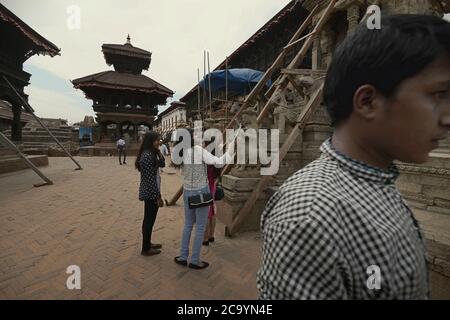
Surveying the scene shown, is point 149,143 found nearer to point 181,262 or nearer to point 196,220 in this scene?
point 196,220

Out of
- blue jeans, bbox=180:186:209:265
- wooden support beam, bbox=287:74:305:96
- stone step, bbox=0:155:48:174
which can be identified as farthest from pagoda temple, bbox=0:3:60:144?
blue jeans, bbox=180:186:209:265

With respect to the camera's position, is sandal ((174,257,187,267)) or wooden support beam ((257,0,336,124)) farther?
wooden support beam ((257,0,336,124))

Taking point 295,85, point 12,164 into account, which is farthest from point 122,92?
point 295,85

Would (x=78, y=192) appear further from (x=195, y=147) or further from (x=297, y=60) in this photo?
(x=297, y=60)

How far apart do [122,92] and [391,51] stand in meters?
27.2

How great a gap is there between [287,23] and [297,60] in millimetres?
8980

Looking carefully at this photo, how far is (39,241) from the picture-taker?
4.23 meters

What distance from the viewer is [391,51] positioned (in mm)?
784

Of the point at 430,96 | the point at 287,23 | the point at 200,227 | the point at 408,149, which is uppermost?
the point at 287,23

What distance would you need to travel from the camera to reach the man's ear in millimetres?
819

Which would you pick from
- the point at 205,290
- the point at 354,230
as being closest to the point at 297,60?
the point at 205,290

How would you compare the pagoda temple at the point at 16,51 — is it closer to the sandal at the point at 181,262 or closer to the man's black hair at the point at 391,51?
the sandal at the point at 181,262

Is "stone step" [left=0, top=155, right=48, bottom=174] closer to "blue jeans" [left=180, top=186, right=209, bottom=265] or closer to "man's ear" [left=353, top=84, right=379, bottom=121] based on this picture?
"blue jeans" [left=180, top=186, right=209, bottom=265]

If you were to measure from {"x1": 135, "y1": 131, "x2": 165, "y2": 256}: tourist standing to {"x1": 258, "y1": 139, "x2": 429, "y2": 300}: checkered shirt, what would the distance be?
120 inches
